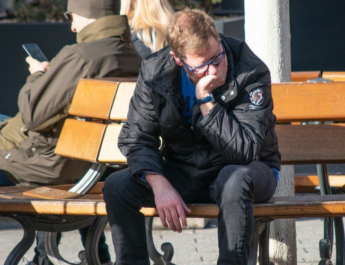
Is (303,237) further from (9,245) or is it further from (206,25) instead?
(206,25)

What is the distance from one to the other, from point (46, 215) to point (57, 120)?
0.63 metres

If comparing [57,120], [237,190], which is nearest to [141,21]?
[57,120]

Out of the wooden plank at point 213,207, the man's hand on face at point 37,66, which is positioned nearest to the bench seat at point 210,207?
the wooden plank at point 213,207

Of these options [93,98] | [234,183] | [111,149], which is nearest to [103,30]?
[93,98]

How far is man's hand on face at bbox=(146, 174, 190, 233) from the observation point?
10.8 ft

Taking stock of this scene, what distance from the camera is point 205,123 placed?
3.28m

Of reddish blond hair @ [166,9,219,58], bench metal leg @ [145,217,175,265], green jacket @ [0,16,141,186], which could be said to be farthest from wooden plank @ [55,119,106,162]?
reddish blond hair @ [166,9,219,58]

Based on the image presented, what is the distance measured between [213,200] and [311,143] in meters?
A: 0.86

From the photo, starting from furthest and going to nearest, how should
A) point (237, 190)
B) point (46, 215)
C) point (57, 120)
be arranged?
point (57, 120) < point (46, 215) < point (237, 190)

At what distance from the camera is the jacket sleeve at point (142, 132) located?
3518 mm

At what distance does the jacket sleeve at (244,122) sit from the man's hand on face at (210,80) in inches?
3.3

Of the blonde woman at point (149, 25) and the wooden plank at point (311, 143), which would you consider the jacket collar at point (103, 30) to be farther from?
the wooden plank at point (311, 143)

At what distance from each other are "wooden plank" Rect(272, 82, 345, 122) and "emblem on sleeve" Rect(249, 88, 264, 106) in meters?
0.74

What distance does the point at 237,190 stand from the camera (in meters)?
3.20
